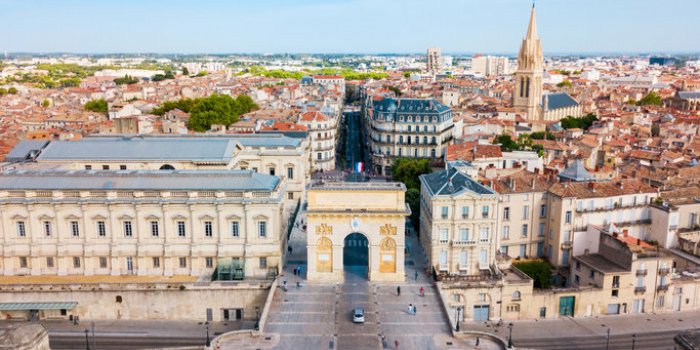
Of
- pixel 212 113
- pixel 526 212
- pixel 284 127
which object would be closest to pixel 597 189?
pixel 526 212

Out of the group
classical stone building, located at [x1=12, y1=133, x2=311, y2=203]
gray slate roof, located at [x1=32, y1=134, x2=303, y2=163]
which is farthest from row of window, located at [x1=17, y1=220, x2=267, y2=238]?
gray slate roof, located at [x1=32, y1=134, x2=303, y2=163]

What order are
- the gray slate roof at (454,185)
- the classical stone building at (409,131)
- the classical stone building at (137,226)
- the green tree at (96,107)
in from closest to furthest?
the classical stone building at (137,226) → the gray slate roof at (454,185) → the classical stone building at (409,131) → the green tree at (96,107)

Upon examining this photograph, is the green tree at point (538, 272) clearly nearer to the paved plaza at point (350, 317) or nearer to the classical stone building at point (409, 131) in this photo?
the paved plaza at point (350, 317)

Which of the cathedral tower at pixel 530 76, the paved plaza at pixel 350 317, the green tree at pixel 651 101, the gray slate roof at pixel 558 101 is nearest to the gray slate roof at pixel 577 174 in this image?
the paved plaza at pixel 350 317

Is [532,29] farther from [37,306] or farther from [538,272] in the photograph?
[37,306]

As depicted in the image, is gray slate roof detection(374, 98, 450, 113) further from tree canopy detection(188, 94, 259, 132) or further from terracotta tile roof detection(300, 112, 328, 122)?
tree canopy detection(188, 94, 259, 132)

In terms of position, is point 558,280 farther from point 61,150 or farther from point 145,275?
point 61,150
